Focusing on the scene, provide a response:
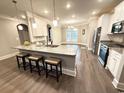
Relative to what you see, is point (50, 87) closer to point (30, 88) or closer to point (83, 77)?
point (30, 88)

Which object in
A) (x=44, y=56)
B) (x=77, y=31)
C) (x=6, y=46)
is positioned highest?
(x=77, y=31)

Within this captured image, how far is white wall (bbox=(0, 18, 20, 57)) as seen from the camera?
4.03 m

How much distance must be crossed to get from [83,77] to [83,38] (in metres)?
7.52

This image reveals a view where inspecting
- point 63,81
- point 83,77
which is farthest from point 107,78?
point 63,81

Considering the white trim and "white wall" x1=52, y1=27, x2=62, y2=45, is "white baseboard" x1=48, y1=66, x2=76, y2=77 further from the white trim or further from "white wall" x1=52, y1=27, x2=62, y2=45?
"white wall" x1=52, y1=27, x2=62, y2=45

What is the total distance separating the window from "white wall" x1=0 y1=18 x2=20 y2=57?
7017 mm

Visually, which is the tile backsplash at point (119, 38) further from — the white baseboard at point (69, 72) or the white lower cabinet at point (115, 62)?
the white baseboard at point (69, 72)

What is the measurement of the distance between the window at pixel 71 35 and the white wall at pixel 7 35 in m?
7.02

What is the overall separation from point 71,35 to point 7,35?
7831 mm

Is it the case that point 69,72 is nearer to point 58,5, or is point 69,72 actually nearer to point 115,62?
point 115,62

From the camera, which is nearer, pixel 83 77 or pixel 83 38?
pixel 83 77

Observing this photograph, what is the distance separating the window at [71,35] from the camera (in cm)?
979

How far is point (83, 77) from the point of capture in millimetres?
2340

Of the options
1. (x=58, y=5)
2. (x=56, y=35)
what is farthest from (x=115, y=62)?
(x=56, y=35)
